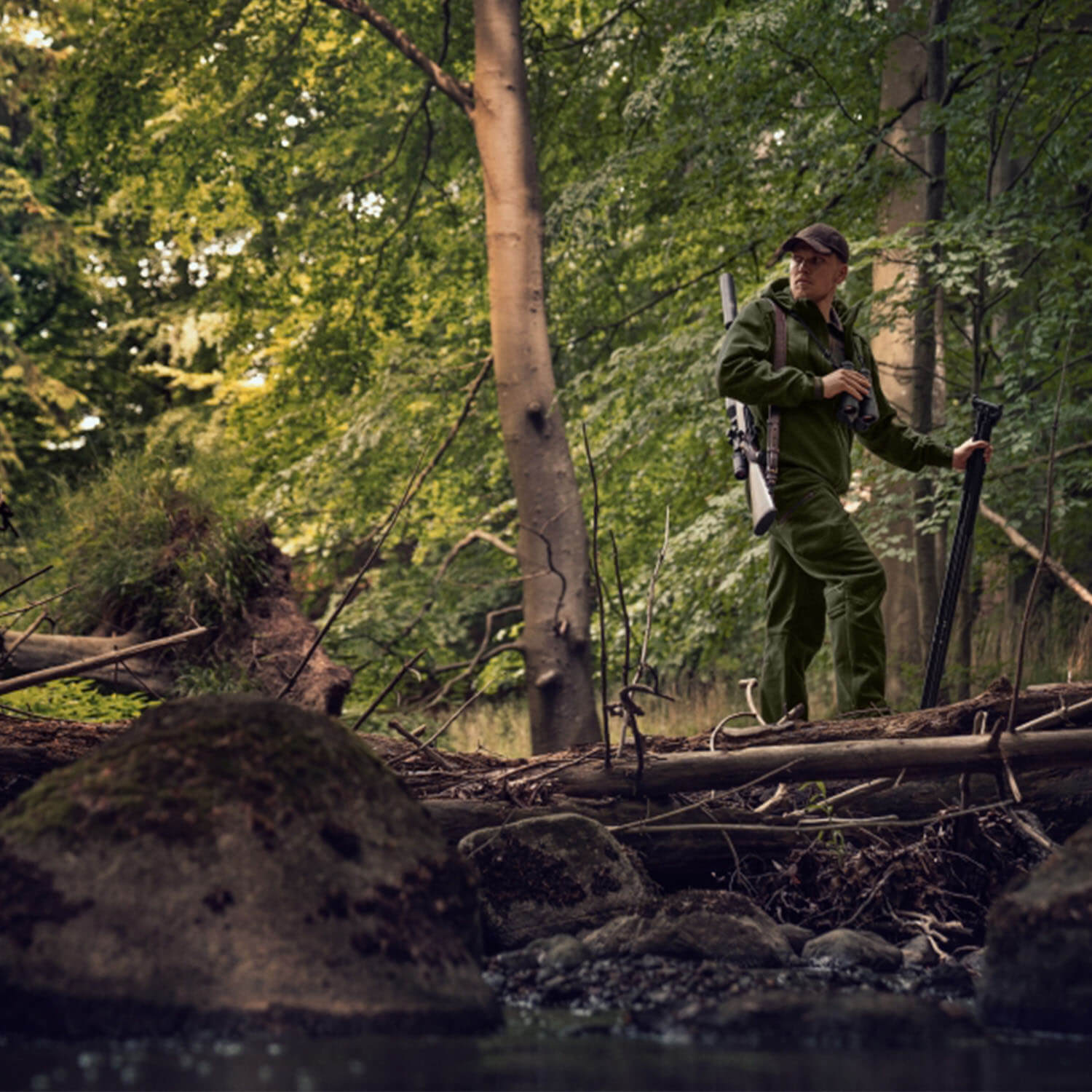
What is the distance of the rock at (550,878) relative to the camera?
3500mm

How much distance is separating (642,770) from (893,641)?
613 cm

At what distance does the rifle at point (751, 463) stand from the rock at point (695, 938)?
1.69m

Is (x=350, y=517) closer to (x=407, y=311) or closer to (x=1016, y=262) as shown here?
(x=407, y=311)

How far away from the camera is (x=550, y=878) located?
3594 millimetres

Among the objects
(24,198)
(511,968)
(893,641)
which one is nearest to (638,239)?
(893,641)

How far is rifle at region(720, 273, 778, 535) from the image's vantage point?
460 cm

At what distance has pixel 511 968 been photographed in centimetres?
313

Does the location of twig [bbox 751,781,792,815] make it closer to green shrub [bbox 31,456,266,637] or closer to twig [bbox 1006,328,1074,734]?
twig [bbox 1006,328,1074,734]

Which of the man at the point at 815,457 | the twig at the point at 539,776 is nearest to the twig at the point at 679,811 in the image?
the twig at the point at 539,776

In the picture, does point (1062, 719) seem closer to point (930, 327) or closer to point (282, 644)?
point (930, 327)

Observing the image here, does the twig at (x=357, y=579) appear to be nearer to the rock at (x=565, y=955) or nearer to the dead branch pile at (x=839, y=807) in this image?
the dead branch pile at (x=839, y=807)

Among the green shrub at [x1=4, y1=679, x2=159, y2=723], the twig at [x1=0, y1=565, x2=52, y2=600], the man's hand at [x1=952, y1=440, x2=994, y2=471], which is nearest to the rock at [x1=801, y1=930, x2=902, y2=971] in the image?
the man's hand at [x1=952, y1=440, x2=994, y2=471]

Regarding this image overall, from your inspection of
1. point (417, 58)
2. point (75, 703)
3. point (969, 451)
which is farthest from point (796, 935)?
point (417, 58)

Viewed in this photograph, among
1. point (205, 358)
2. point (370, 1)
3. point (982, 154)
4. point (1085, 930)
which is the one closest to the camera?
point (1085, 930)
